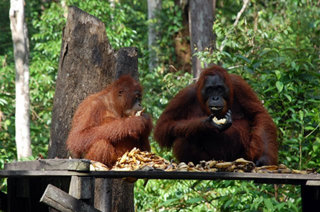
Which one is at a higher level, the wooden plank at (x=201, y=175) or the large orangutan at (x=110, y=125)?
the large orangutan at (x=110, y=125)

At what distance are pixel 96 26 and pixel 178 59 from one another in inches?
274

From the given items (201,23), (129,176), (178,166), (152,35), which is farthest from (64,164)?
(152,35)

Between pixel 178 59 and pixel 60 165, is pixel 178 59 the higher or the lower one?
the higher one

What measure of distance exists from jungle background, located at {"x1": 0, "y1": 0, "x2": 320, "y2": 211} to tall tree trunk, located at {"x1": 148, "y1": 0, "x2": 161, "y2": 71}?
11 centimetres

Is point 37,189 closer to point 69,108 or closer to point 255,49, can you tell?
point 69,108

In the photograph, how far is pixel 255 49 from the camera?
6.33m

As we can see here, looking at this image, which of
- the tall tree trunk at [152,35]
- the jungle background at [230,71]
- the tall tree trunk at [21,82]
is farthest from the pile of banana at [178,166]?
the tall tree trunk at [152,35]

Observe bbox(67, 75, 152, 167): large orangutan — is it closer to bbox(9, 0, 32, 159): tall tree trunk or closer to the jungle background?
the jungle background

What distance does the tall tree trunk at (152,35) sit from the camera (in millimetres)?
10750

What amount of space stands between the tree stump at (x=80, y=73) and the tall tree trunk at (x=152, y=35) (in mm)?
6049

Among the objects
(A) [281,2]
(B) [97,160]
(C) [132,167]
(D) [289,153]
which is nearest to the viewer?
(C) [132,167]

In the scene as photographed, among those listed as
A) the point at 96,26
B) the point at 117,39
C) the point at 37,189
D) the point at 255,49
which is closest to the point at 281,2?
the point at 117,39

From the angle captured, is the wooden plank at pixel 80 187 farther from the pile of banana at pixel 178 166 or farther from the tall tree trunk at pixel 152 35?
the tall tree trunk at pixel 152 35

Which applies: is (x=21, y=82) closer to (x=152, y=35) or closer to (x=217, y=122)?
(x=152, y=35)
